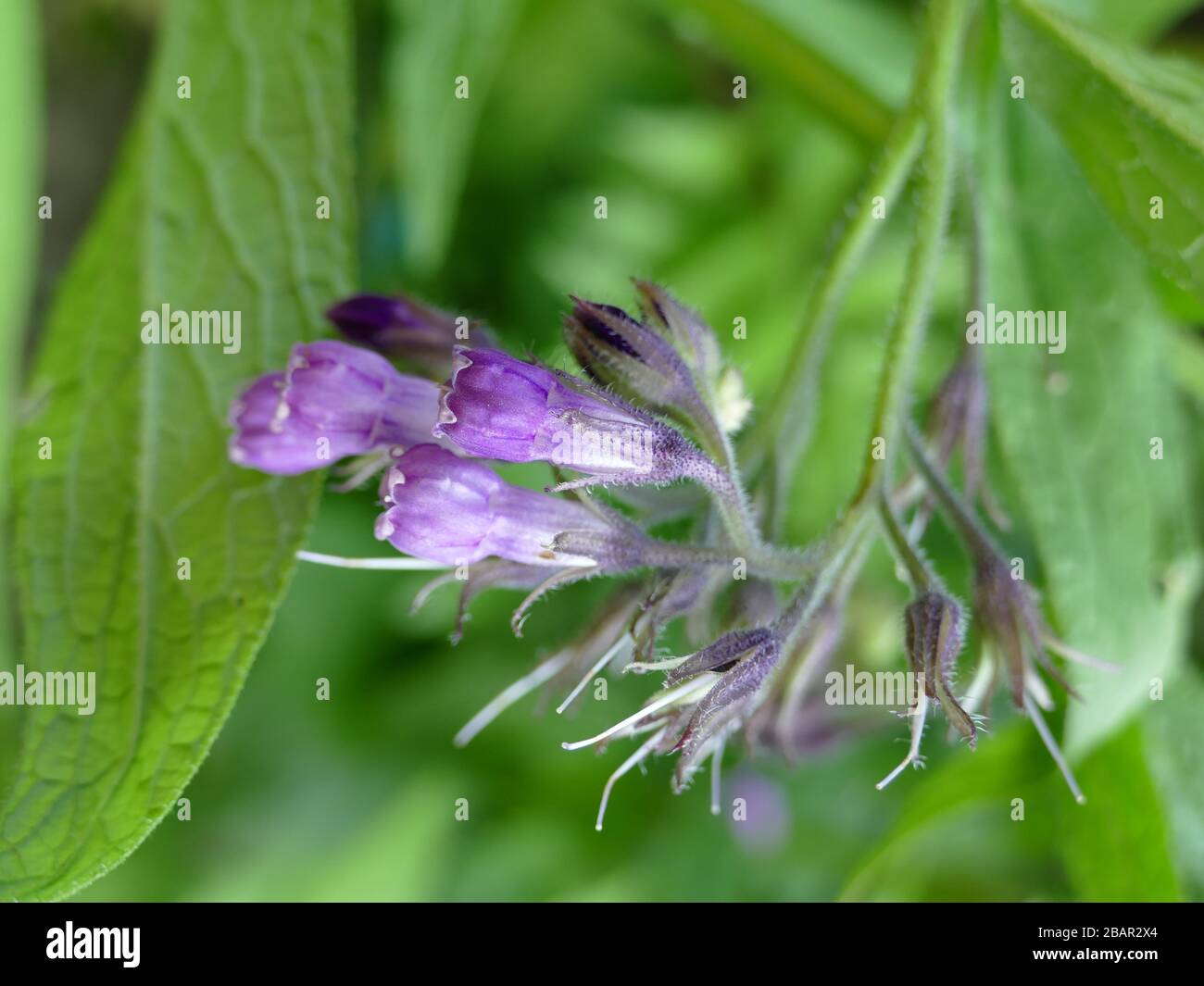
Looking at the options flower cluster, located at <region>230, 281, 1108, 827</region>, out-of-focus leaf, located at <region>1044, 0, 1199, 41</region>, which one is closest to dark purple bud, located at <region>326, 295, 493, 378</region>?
flower cluster, located at <region>230, 281, 1108, 827</region>

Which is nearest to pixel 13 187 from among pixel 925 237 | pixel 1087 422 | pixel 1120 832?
pixel 925 237

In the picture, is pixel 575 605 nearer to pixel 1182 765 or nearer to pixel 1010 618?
pixel 1182 765

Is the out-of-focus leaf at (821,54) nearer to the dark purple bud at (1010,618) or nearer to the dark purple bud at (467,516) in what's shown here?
the dark purple bud at (1010,618)

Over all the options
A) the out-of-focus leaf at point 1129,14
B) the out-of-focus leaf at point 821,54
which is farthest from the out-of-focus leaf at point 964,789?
the out-of-focus leaf at point 1129,14

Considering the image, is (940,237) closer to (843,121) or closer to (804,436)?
(804,436)

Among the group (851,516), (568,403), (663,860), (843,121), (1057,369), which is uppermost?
(843,121)

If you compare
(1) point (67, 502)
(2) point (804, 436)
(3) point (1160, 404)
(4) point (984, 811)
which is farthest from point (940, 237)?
A: (4) point (984, 811)

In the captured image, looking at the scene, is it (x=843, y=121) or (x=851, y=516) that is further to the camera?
(x=843, y=121)
